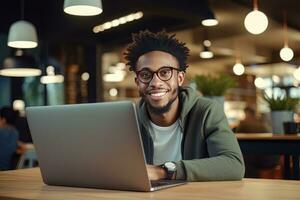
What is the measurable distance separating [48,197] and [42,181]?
1.24 ft

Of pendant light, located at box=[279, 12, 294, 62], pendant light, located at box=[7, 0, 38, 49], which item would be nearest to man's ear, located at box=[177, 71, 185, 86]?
pendant light, located at box=[7, 0, 38, 49]

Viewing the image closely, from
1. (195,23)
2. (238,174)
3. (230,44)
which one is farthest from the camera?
(230,44)

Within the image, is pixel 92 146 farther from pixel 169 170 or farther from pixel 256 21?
pixel 256 21

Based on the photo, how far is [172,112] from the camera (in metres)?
2.01

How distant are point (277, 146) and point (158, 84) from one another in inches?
92.0

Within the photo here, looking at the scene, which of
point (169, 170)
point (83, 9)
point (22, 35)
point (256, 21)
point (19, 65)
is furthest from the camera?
point (19, 65)

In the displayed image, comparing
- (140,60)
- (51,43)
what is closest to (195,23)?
(51,43)

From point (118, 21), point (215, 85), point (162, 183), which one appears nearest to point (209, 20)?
point (118, 21)

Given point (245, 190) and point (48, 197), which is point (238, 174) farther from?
point (48, 197)

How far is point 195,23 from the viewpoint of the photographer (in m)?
7.54

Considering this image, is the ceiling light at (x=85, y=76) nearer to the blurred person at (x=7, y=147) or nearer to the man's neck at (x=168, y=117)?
the blurred person at (x=7, y=147)

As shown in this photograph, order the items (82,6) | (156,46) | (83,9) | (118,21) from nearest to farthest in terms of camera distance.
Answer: (156,46) → (82,6) → (83,9) → (118,21)

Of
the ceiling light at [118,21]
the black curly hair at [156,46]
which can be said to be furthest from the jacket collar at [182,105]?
the ceiling light at [118,21]

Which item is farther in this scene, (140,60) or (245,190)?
(140,60)
